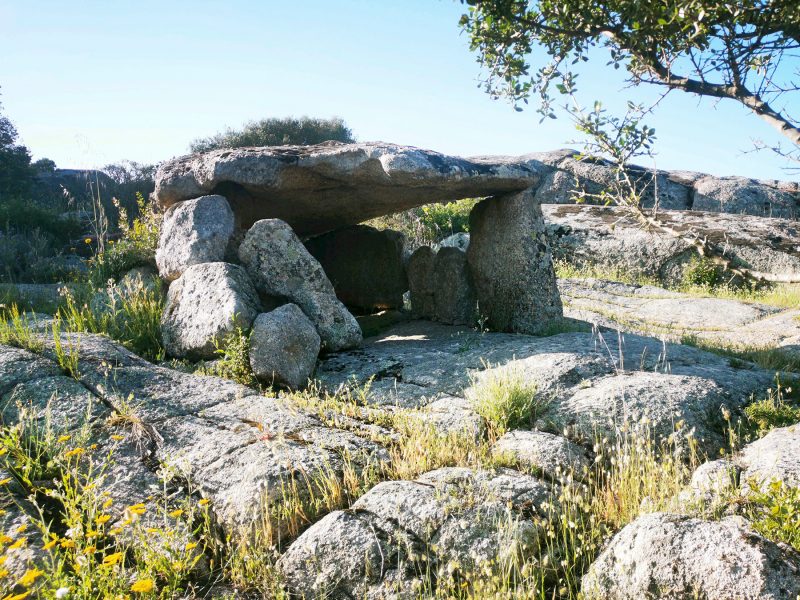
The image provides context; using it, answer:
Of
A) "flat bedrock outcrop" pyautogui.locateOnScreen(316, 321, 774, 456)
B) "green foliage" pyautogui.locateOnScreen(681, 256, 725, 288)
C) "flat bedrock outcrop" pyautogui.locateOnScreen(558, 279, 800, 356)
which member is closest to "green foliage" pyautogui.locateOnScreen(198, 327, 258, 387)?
"flat bedrock outcrop" pyautogui.locateOnScreen(316, 321, 774, 456)

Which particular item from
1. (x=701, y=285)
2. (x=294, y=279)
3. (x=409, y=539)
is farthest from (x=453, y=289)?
(x=701, y=285)

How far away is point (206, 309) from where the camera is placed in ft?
28.7

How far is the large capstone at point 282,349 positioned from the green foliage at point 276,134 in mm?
28197

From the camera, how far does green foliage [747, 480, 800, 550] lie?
4680 mm

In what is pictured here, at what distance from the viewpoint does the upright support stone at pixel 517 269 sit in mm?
10852

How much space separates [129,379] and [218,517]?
2.46 metres

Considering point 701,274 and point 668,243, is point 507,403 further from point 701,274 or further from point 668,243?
point 668,243

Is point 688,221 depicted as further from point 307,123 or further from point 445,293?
point 307,123

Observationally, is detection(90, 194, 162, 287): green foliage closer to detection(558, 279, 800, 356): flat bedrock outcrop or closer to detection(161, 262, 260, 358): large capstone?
detection(161, 262, 260, 358): large capstone

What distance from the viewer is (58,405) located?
6398mm

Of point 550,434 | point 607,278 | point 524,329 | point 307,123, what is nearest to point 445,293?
point 524,329

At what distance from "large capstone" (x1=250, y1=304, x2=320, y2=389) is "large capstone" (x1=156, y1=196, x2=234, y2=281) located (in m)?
2.01

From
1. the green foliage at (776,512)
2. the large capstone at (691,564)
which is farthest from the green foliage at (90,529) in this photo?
the green foliage at (776,512)

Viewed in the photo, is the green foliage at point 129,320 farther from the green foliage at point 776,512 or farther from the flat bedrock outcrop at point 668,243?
the flat bedrock outcrop at point 668,243
